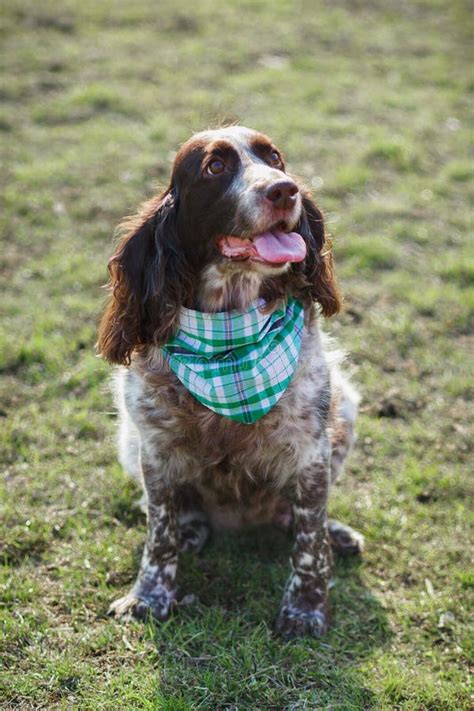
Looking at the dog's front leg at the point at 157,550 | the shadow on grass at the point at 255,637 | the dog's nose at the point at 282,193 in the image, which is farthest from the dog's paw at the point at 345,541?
the dog's nose at the point at 282,193

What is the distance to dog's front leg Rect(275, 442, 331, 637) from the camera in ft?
11.9

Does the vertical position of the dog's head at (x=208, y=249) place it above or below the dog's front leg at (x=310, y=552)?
above

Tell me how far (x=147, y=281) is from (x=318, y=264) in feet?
2.38

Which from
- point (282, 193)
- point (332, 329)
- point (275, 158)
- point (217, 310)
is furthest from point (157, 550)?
point (332, 329)

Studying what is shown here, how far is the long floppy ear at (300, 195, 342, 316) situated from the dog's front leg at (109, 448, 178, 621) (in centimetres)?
97

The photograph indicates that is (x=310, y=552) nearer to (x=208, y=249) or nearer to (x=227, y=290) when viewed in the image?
(x=227, y=290)

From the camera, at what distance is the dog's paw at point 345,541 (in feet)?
13.5

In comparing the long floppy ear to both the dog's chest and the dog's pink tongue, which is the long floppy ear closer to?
the dog's chest

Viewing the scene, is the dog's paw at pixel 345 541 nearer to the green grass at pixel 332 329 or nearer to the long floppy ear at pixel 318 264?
the green grass at pixel 332 329

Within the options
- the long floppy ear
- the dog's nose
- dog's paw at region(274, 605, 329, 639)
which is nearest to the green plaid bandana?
the long floppy ear

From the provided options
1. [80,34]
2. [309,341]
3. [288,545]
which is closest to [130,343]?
[309,341]

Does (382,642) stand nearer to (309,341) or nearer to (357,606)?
(357,606)

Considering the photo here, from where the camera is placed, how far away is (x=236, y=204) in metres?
3.31

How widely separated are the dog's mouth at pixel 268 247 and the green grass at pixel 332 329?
1423 mm
